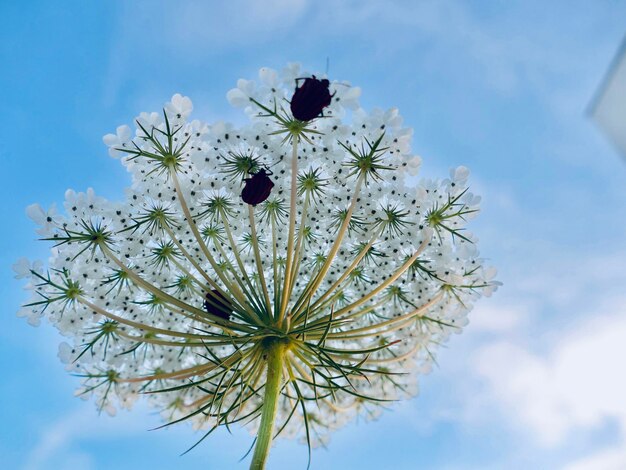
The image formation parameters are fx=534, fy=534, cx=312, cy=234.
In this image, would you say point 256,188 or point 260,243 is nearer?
point 256,188

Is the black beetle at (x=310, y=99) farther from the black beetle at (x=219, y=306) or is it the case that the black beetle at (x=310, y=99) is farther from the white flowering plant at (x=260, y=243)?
the black beetle at (x=219, y=306)

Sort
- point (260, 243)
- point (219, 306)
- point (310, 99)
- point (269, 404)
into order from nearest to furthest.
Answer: point (269, 404)
point (310, 99)
point (219, 306)
point (260, 243)

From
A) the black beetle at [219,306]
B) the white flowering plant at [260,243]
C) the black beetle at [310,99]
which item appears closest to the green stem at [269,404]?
the white flowering plant at [260,243]

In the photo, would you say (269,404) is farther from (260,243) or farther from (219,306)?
(260,243)

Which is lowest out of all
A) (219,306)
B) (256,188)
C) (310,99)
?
(219,306)

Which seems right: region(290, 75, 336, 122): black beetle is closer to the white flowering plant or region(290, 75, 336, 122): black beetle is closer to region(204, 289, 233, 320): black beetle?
the white flowering plant

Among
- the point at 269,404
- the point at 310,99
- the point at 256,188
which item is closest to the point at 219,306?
the point at 269,404

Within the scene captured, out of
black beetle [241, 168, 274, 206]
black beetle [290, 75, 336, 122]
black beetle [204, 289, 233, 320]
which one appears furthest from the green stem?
black beetle [290, 75, 336, 122]
